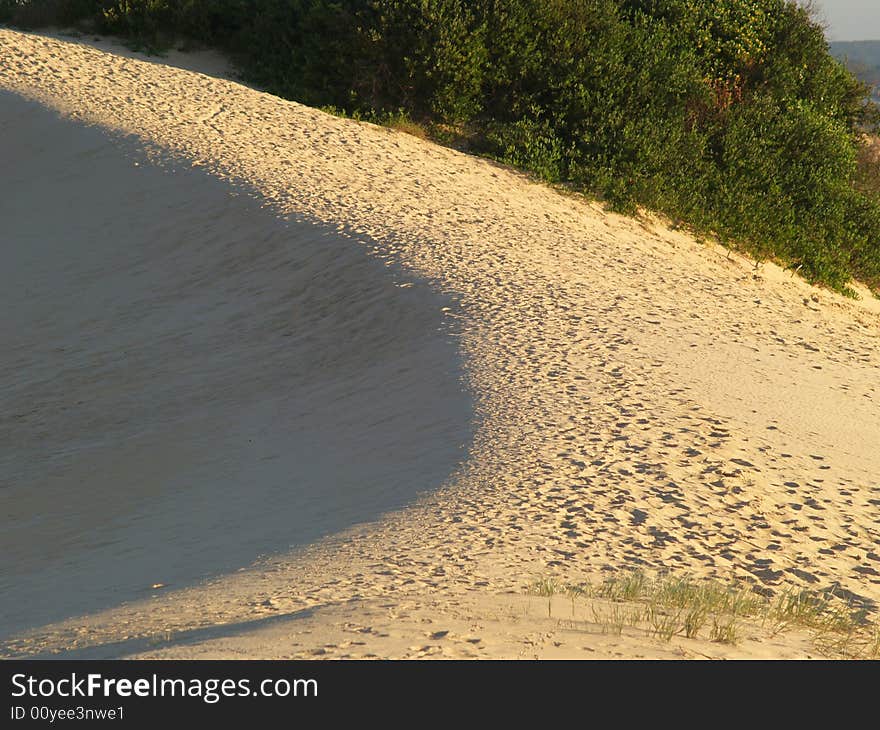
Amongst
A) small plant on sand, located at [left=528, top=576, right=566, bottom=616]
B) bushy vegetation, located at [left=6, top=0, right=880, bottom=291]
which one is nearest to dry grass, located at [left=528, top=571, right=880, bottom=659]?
small plant on sand, located at [left=528, top=576, right=566, bottom=616]

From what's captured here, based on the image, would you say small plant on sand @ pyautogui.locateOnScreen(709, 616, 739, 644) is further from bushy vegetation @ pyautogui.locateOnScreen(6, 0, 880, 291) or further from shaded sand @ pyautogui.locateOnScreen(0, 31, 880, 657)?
bushy vegetation @ pyautogui.locateOnScreen(6, 0, 880, 291)

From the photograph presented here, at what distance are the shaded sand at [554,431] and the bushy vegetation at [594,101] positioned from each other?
1.10 metres

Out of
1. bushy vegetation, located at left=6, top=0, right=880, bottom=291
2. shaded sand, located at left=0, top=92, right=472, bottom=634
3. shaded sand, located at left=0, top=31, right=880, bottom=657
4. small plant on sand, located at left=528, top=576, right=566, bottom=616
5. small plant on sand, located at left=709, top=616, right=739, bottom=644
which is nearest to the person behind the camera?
small plant on sand, located at left=709, top=616, right=739, bottom=644

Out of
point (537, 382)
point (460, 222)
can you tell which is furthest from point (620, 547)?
point (460, 222)

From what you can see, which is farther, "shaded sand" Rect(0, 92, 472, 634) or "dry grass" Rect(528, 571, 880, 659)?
"shaded sand" Rect(0, 92, 472, 634)

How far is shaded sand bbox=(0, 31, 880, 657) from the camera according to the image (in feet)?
13.8

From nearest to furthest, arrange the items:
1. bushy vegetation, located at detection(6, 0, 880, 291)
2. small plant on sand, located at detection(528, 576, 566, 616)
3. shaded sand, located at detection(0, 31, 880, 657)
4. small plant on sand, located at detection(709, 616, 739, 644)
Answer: small plant on sand, located at detection(709, 616, 739, 644) < shaded sand, located at detection(0, 31, 880, 657) < small plant on sand, located at detection(528, 576, 566, 616) < bushy vegetation, located at detection(6, 0, 880, 291)

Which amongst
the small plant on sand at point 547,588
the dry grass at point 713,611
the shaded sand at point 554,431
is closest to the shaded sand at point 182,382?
the shaded sand at point 554,431

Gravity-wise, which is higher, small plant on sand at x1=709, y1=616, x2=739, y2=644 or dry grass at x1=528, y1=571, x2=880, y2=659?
small plant on sand at x1=709, y1=616, x2=739, y2=644

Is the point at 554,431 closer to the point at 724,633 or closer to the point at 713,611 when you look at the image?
the point at 713,611

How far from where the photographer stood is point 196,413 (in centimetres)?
789

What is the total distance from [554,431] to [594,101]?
9.37m

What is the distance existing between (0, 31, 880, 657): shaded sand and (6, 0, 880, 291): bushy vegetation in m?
1.10

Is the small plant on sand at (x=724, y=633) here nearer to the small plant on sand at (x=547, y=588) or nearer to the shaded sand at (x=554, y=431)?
the shaded sand at (x=554, y=431)
